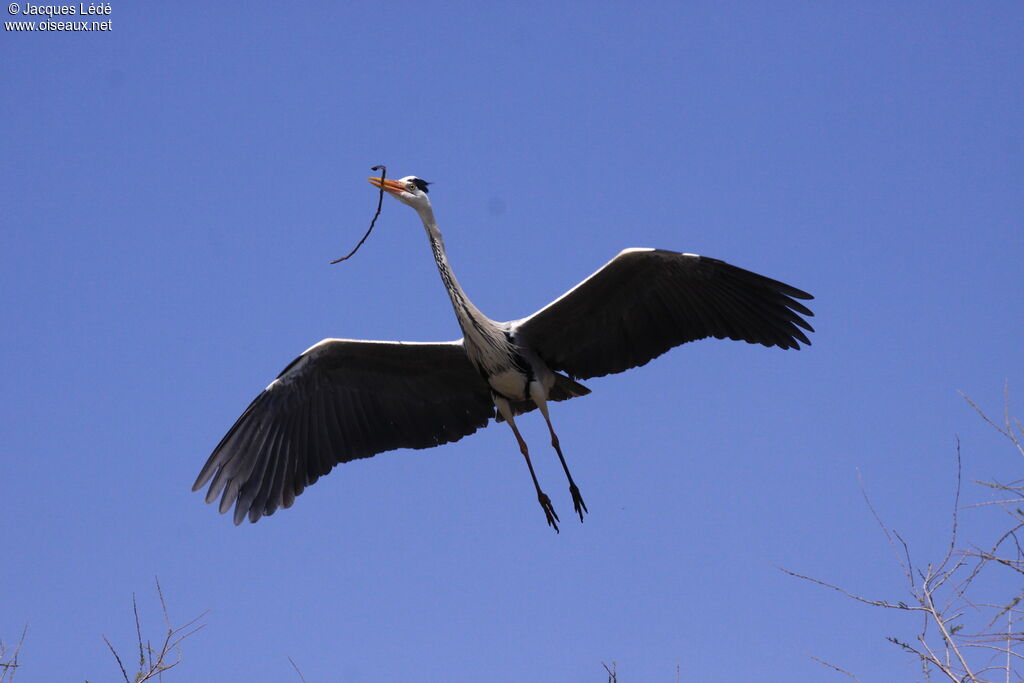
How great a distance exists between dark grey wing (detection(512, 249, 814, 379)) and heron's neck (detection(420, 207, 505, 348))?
0.29 meters

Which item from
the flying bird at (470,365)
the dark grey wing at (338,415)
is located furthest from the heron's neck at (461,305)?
the dark grey wing at (338,415)

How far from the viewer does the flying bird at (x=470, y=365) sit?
820cm

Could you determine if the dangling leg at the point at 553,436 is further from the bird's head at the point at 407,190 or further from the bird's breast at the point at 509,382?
the bird's head at the point at 407,190

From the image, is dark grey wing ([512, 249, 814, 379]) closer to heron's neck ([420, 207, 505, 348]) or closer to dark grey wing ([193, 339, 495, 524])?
heron's neck ([420, 207, 505, 348])

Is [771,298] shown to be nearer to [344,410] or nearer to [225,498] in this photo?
[344,410]

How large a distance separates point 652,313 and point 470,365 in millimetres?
1531

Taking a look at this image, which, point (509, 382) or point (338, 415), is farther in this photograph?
point (338, 415)

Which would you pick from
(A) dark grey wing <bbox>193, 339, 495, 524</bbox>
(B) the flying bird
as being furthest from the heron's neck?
(A) dark grey wing <bbox>193, 339, 495, 524</bbox>

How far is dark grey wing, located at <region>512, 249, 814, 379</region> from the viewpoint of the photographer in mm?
8125

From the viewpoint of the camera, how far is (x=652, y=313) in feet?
27.8

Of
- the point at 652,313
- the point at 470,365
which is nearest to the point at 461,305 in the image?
the point at 470,365

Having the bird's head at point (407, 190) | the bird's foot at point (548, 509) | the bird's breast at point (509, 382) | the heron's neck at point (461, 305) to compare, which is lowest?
the bird's foot at point (548, 509)

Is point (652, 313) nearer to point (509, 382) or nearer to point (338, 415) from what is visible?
point (509, 382)

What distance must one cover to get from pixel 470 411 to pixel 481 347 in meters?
0.93
